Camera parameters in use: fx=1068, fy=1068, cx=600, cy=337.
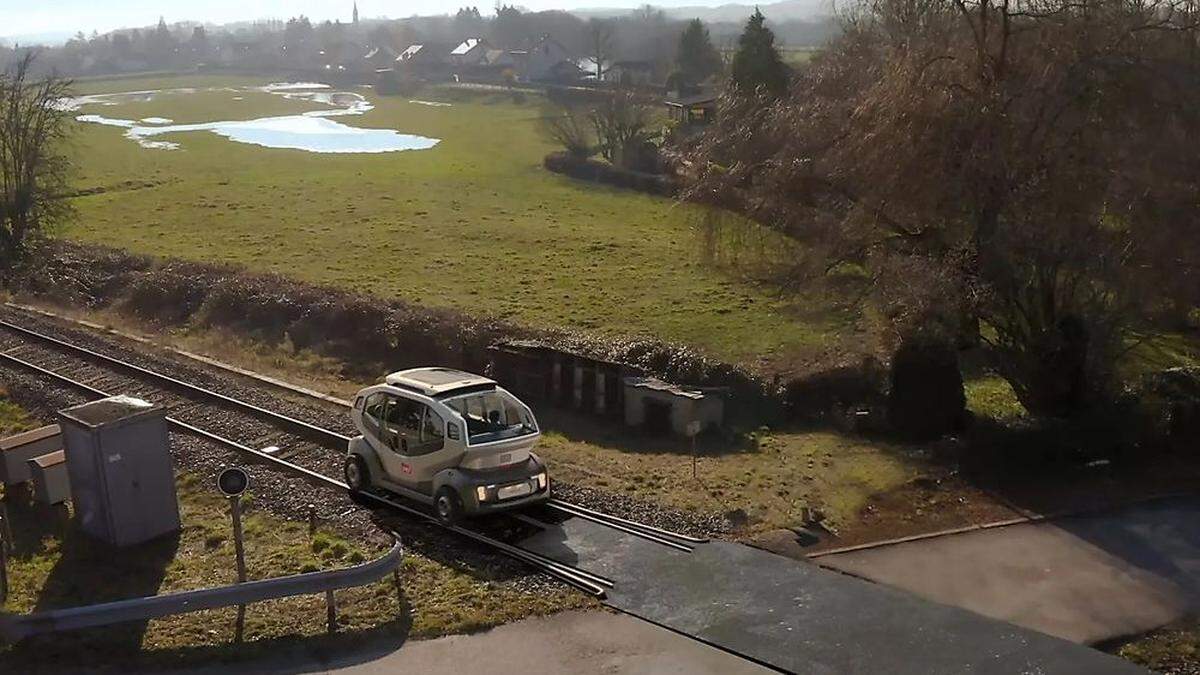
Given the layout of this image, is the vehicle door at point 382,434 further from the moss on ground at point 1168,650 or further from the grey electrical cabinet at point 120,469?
the moss on ground at point 1168,650

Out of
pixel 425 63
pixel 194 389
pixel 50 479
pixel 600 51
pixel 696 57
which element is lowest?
pixel 194 389

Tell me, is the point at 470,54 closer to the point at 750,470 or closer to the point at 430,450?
the point at 750,470

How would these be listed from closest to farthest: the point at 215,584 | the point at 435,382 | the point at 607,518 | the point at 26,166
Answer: the point at 215,584
the point at 607,518
the point at 435,382
the point at 26,166

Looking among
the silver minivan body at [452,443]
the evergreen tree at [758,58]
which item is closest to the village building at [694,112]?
the evergreen tree at [758,58]

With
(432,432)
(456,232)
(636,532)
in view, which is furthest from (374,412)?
(456,232)

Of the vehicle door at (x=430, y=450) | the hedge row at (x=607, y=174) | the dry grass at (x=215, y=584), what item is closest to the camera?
→ the dry grass at (x=215, y=584)

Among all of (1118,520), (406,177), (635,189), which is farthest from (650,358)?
(406,177)
